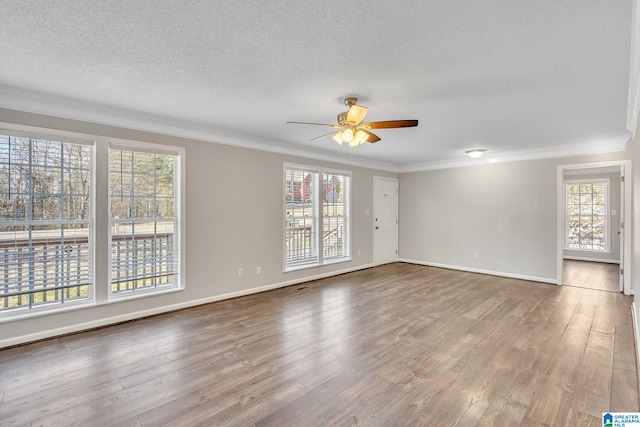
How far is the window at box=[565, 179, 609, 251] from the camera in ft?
24.5

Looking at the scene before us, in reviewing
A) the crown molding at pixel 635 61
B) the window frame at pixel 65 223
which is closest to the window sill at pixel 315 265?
the window frame at pixel 65 223

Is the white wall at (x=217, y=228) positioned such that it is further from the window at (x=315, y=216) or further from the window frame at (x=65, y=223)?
the window at (x=315, y=216)

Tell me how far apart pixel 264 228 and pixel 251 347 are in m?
2.24

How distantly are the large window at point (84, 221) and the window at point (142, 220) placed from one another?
11mm

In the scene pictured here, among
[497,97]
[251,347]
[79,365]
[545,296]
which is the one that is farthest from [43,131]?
[545,296]

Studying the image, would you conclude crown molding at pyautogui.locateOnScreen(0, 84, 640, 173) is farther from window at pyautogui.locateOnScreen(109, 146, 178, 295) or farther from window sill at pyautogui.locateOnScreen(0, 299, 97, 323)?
window sill at pyautogui.locateOnScreen(0, 299, 97, 323)

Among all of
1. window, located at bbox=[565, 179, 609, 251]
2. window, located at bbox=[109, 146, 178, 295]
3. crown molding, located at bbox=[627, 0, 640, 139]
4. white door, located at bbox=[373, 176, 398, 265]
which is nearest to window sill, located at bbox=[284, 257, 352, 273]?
white door, located at bbox=[373, 176, 398, 265]

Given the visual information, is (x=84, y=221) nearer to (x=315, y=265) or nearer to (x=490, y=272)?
(x=315, y=265)

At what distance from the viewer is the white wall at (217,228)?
126 inches

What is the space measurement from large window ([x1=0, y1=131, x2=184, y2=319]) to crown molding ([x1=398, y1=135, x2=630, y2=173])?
5.40m

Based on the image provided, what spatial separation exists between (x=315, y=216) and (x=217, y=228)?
1921 mm

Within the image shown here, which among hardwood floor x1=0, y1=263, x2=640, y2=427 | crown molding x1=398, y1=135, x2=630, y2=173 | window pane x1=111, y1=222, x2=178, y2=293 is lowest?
hardwood floor x1=0, y1=263, x2=640, y2=427

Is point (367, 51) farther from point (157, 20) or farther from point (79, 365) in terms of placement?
point (79, 365)

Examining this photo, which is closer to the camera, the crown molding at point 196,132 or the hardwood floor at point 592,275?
the crown molding at point 196,132
